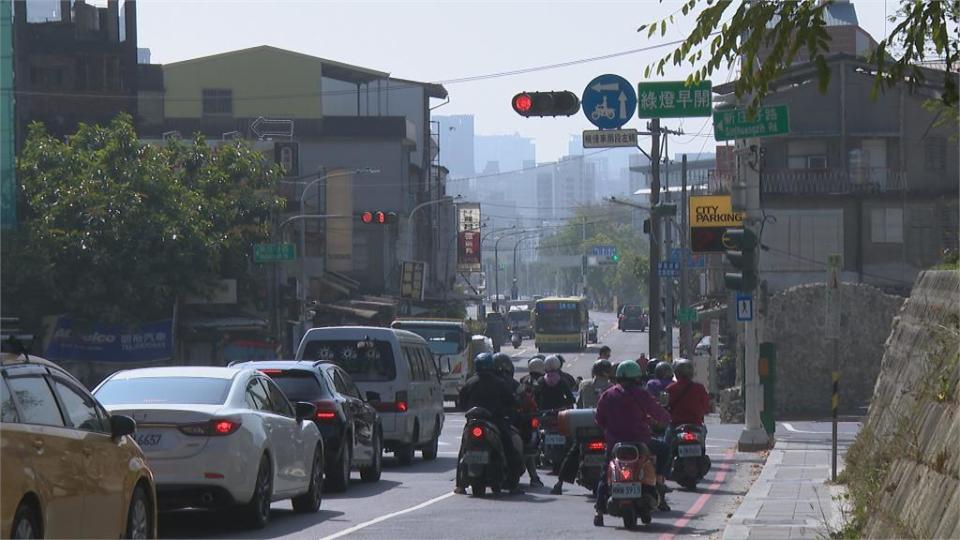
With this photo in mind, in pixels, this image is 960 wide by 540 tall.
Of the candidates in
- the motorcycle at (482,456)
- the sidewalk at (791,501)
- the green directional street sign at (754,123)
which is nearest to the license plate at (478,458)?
the motorcycle at (482,456)

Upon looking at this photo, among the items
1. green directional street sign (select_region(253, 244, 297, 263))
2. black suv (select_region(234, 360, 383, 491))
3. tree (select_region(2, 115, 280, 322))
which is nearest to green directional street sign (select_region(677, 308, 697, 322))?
green directional street sign (select_region(253, 244, 297, 263))

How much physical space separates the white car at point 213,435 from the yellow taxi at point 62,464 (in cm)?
224

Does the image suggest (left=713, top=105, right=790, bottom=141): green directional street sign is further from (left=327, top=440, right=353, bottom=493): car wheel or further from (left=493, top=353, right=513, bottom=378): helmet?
(left=327, top=440, right=353, bottom=493): car wheel

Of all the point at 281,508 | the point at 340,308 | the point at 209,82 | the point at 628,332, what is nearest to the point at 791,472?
the point at 281,508

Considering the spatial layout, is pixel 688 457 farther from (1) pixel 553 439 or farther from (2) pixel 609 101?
(2) pixel 609 101

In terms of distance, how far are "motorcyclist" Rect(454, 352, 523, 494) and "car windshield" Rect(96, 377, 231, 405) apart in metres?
4.80

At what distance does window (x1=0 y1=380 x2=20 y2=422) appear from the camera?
8.83m

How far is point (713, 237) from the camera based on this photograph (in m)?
26.2

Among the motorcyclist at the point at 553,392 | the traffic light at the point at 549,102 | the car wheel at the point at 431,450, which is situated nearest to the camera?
the motorcyclist at the point at 553,392

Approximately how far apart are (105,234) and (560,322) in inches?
1639

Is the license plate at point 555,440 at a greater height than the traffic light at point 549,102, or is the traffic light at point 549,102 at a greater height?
the traffic light at point 549,102

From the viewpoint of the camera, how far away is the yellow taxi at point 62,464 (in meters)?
8.66

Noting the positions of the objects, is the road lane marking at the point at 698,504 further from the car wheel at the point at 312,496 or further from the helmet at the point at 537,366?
the car wheel at the point at 312,496

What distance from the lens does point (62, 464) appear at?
9.37m
